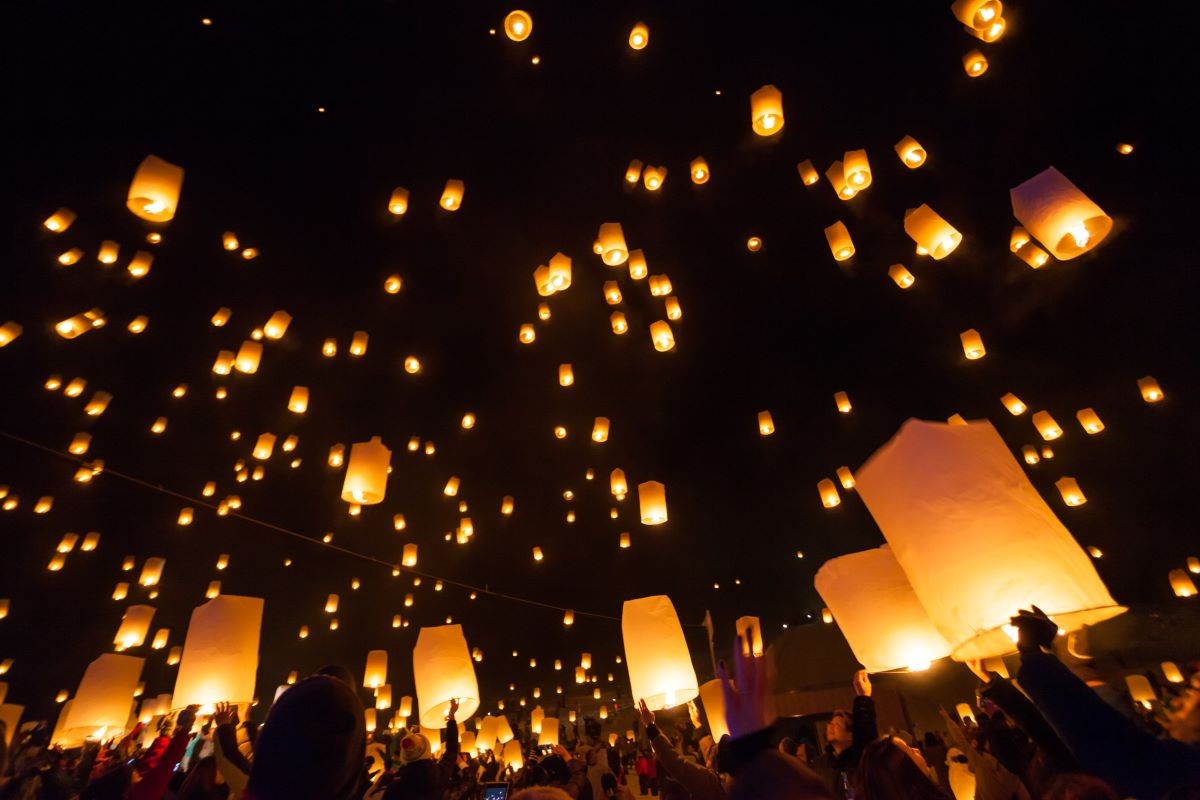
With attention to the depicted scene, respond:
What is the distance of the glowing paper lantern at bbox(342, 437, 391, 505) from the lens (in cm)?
521

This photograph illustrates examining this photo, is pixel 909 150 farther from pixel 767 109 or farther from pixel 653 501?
A: pixel 653 501

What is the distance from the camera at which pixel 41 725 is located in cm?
824

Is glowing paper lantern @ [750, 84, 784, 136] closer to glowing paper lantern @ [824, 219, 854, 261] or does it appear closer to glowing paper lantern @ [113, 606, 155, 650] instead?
glowing paper lantern @ [824, 219, 854, 261]

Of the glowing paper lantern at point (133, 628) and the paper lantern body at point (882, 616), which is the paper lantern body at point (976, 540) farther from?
the glowing paper lantern at point (133, 628)

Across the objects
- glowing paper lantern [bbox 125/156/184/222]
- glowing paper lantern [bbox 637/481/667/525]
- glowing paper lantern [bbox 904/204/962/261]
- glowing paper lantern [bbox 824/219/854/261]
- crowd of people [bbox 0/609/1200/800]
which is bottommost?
crowd of people [bbox 0/609/1200/800]

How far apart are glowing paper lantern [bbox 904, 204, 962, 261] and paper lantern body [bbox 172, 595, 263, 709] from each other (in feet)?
21.6

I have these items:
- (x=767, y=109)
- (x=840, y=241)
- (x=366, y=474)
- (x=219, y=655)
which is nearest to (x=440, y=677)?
(x=219, y=655)

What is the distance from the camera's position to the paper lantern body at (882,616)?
3.08 m

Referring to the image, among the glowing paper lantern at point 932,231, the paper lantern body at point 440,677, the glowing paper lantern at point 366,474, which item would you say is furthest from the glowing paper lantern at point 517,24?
the paper lantern body at point 440,677

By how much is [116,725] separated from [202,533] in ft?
18.0

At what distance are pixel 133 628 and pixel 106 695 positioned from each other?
3307mm

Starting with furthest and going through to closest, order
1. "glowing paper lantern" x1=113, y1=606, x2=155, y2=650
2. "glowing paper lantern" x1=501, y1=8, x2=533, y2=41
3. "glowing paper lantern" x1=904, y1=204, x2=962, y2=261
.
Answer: "glowing paper lantern" x1=113, y1=606, x2=155, y2=650, "glowing paper lantern" x1=904, y1=204, x2=962, y2=261, "glowing paper lantern" x1=501, y1=8, x2=533, y2=41

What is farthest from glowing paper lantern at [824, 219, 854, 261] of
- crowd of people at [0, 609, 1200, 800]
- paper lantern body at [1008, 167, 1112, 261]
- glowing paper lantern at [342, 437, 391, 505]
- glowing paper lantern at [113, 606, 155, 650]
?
glowing paper lantern at [113, 606, 155, 650]

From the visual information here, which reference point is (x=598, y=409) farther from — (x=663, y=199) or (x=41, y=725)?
(x=41, y=725)
